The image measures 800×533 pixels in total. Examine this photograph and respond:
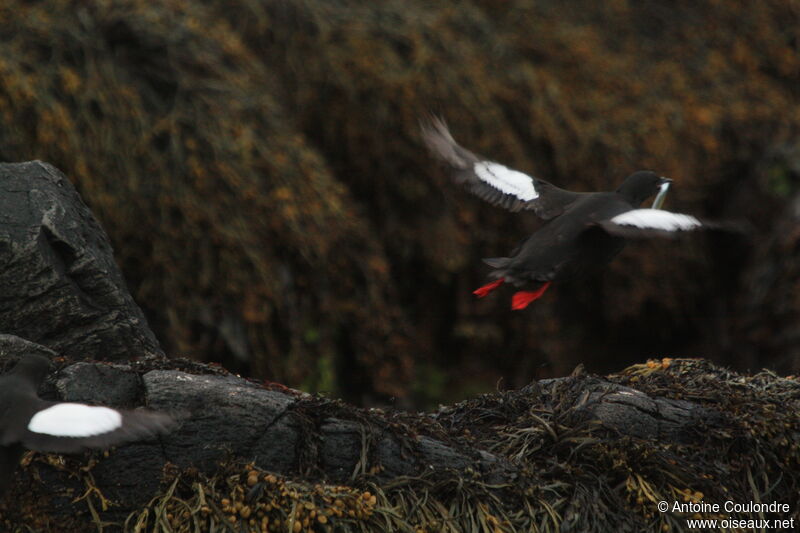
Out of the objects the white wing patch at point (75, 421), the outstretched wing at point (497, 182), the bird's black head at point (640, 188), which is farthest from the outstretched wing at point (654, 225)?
the white wing patch at point (75, 421)

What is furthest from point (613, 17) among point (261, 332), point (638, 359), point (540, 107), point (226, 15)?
point (261, 332)

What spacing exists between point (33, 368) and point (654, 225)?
7.61 feet

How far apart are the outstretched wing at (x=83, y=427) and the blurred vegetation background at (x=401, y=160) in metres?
3.12

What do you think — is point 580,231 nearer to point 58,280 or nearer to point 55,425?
point 58,280

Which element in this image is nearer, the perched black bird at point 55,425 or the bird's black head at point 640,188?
the perched black bird at point 55,425

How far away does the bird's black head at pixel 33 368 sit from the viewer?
10.4 feet

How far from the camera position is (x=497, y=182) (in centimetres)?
511

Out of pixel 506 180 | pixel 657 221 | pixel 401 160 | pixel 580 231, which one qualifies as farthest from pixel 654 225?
pixel 401 160

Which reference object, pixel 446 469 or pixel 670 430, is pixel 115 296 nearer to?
pixel 446 469

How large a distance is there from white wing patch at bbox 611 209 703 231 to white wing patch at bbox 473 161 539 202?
0.72 metres

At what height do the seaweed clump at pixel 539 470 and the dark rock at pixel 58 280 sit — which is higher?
the dark rock at pixel 58 280

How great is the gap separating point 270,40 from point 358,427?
4709mm

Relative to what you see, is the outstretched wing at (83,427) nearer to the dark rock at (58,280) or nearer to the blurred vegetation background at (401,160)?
the dark rock at (58,280)

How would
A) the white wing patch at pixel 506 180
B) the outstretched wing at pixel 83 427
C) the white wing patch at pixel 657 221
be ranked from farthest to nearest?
the white wing patch at pixel 506 180 < the white wing patch at pixel 657 221 < the outstretched wing at pixel 83 427
